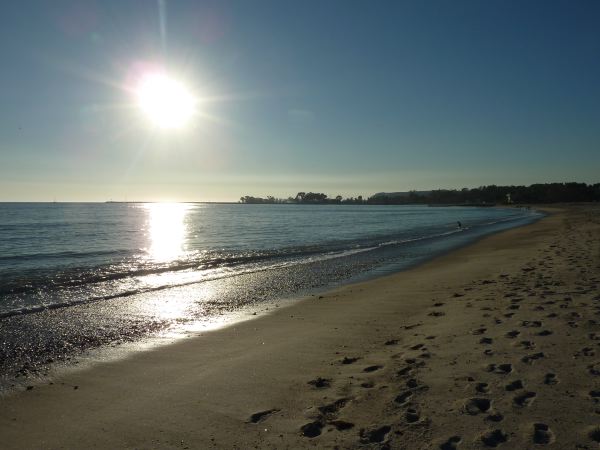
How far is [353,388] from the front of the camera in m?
5.55

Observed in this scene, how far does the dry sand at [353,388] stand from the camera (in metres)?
4.40

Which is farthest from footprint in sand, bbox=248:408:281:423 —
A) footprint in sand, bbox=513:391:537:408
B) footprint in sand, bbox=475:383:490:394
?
footprint in sand, bbox=513:391:537:408

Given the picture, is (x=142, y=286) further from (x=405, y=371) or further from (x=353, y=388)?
(x=405, y=371)

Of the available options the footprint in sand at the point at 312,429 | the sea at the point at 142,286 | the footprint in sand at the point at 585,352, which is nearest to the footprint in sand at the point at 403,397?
the footprint in sand at the point at 312,429

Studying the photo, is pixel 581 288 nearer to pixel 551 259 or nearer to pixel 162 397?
pixel 551 259

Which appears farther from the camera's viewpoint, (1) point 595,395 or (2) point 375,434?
(1) point 595,395

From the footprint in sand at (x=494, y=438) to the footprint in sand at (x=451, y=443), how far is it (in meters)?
0.23

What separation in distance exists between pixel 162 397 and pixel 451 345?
4.41 m

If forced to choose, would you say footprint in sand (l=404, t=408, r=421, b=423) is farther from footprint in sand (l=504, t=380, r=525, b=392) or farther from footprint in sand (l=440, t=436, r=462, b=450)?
footprint in sand (l=504, t=380, r=525, b=392)

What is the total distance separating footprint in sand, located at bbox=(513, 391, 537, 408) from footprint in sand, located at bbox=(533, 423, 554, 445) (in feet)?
1.36

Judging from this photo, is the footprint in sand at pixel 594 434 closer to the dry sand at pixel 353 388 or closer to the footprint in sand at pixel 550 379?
the dry sand at pixel 353 388

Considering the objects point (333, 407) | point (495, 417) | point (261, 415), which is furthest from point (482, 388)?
point (261, 415)

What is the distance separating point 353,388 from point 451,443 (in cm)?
165

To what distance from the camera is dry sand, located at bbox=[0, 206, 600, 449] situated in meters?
4.40
